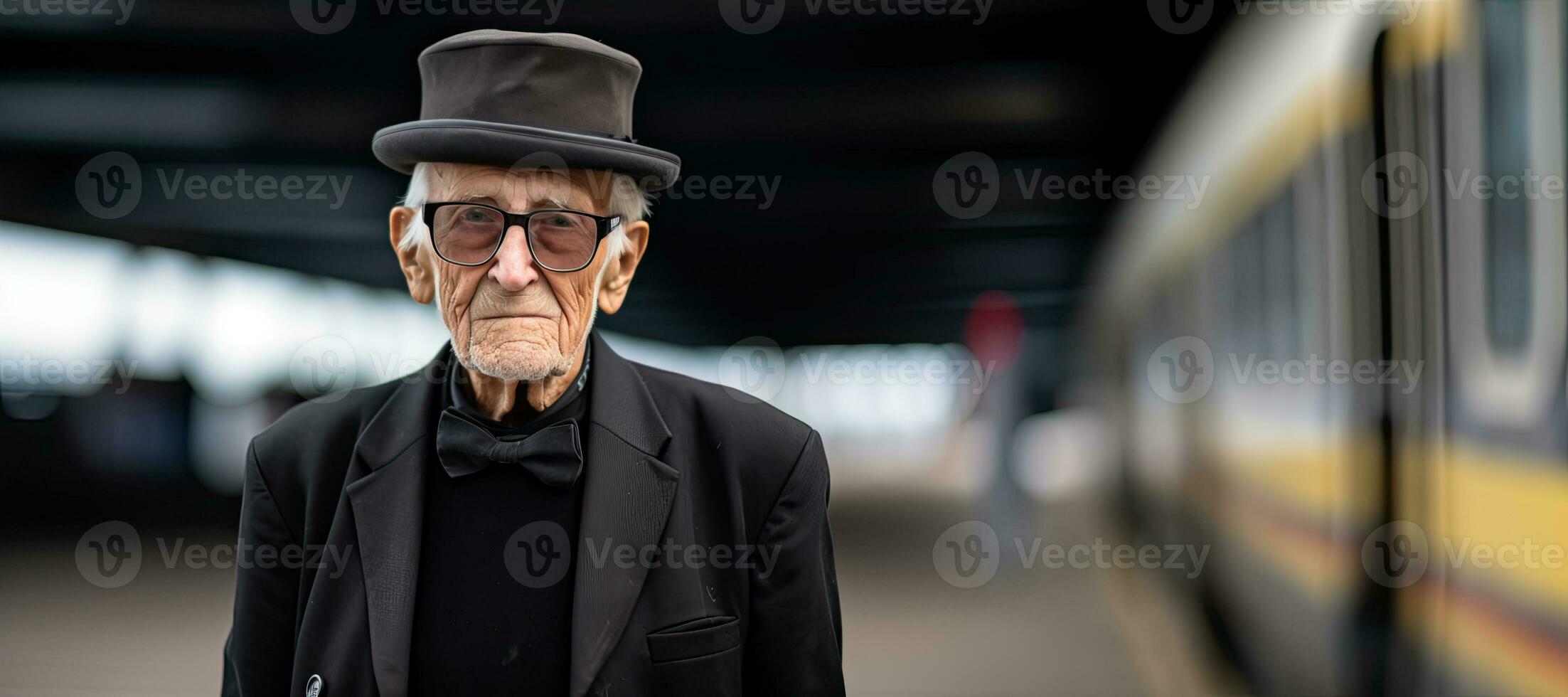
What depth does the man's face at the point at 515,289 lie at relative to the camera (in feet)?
5.46

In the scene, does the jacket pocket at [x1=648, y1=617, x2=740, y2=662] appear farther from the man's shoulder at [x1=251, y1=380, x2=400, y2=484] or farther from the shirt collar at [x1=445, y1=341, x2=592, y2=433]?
the man's shoulder at [x1=251, y1=380, x2=400, y2=484]

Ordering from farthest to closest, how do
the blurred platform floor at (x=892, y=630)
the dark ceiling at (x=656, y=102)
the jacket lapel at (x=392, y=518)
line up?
the dark ceiling at (x=656, y=102), the blurred platform floor at (x=892, y=630), the jacket lapel at (x=392, y=518)

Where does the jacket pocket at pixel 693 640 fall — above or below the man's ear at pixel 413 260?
below

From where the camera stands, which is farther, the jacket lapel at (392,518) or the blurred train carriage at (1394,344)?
the blurred train carriage at (1394,344)

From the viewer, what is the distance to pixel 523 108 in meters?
1.67

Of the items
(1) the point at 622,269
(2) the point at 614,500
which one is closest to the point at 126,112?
(1) the point at 622,269

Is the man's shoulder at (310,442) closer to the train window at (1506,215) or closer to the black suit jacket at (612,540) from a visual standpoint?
the black suit jacket at (612,540)

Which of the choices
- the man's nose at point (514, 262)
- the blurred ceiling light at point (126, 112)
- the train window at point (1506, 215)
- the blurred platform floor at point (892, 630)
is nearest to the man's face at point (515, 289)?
the man's nose at point (514, 262)

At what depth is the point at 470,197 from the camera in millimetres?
1679

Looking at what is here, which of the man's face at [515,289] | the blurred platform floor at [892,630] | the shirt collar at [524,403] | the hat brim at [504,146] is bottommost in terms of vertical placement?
the blurred platform floor at [892,630]

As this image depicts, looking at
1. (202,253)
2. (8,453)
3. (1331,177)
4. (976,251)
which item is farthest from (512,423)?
(976,251)

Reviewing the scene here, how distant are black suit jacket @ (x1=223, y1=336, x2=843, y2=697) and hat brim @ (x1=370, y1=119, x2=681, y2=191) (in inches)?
14.3

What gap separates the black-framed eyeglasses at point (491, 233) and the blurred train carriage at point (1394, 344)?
1.99 meters

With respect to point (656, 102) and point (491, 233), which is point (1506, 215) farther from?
point (656, 102)
